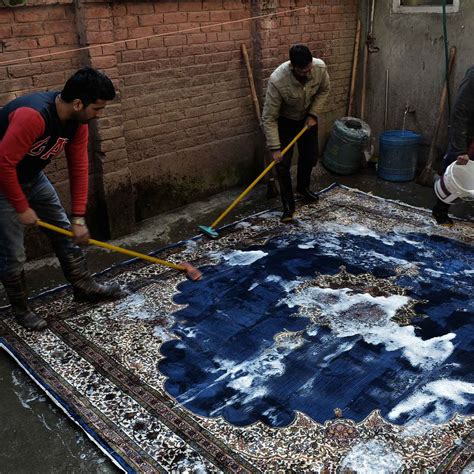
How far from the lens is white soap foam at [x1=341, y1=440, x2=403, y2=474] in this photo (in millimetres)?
2676

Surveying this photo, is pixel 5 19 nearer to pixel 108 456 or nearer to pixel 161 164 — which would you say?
pixel 161 164

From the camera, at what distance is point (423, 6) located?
6.62 metres

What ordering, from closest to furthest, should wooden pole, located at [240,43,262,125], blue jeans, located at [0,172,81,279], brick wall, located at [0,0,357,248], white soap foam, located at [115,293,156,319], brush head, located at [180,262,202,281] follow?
1. blue jeans, located at [0,172,81,279]
2. white soap foam, located at [115,293,156,319]
3. brush head, located at [180,262,202,281]
4. brick wall, located at [0,0,357,248]
5. wooden pole, located at [240,43,262,125]

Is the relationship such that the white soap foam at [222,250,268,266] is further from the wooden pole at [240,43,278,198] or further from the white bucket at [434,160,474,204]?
the white bucket at [434,160,474,204]

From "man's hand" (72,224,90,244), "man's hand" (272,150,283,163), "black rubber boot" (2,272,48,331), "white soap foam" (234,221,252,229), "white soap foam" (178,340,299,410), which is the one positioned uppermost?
"man's hand" (72,224,90,244)

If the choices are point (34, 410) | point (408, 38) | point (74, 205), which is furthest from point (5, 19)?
point (408, 38)

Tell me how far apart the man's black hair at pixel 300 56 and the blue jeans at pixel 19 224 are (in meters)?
2.32

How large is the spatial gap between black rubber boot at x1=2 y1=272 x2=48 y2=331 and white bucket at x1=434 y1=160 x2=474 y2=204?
3.50 meters

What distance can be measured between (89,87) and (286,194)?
277cm

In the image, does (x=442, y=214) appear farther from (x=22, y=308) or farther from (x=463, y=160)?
(x=22, y=308)

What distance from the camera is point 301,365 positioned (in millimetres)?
3441

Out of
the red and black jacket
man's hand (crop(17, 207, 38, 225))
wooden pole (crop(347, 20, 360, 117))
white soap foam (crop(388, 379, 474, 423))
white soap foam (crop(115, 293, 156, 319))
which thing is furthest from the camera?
wooden pole (crop(347, 20, 360, 117))

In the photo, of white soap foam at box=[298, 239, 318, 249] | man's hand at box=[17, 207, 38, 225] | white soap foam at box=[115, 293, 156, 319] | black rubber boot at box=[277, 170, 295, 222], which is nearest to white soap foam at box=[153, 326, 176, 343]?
white soap foam at box=[115, 293, 156, 319]

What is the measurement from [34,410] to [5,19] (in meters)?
2.98
